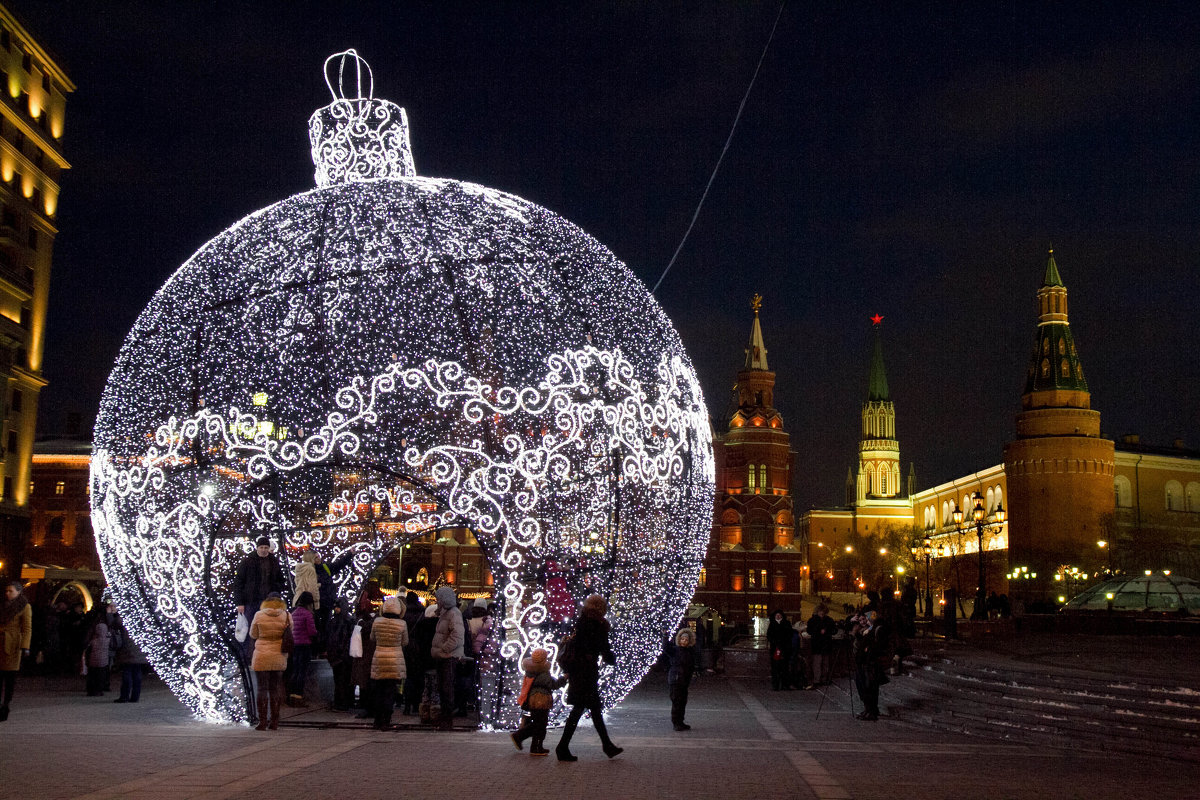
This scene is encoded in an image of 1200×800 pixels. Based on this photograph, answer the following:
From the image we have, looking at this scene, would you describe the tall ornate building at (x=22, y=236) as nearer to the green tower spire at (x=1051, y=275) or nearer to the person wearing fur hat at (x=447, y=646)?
the person wearing fur hat at (x=447, y=646)

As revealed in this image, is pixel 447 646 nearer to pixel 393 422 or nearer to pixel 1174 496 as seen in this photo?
pixel 393 422

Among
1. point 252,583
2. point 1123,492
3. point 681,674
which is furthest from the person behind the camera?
point 1123,492

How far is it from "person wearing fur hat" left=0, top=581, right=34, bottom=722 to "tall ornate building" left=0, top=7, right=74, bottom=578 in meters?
27.2

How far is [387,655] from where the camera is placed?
11.1 m

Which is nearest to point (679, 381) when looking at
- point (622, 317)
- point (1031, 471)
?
point (622, 317)

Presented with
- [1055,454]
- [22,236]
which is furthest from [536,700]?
[1055,454]

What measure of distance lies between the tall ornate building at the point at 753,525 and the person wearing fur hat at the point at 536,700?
226 feet

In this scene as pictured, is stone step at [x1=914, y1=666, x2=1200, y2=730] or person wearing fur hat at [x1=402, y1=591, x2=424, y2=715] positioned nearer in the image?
→ stone step at [x1=914, y1=666, x2=1200, y2=730]

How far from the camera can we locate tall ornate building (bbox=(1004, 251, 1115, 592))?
93.9 metres

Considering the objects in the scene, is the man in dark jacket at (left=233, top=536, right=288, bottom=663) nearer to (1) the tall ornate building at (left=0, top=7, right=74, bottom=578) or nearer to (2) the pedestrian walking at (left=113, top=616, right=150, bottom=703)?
(2) the pedestrian walking at (left=113, top=616, right=150, bottom=703)

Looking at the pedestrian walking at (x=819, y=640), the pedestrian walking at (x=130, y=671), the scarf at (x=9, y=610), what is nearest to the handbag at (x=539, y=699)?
the scarf at (x=9, y=610)

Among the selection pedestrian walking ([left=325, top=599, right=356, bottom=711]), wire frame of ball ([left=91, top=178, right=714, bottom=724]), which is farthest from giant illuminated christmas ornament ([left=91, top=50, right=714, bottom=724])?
pedestrian walking ([left=325, top=599, right=356, bottom=711])

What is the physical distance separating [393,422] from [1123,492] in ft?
344

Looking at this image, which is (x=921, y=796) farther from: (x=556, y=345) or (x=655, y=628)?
(x=556, y=345)
